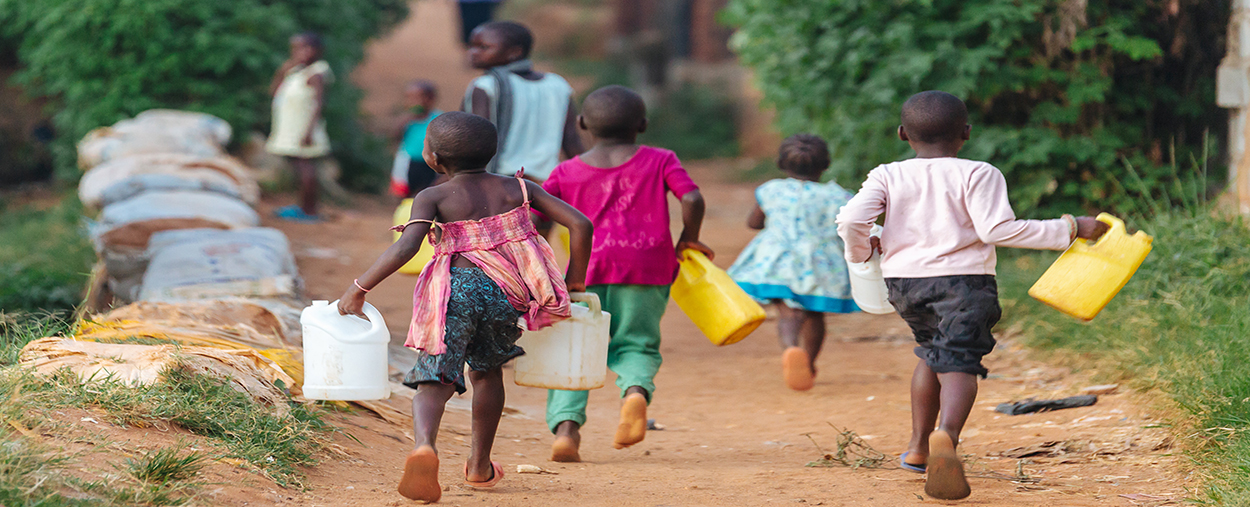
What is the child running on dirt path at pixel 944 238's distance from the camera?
342cm

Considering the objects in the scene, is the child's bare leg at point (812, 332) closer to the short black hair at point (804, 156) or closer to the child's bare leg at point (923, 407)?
the short black hair at point (804, 156)

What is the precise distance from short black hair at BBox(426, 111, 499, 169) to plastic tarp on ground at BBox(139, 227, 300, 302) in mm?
2432

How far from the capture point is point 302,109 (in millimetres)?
9703

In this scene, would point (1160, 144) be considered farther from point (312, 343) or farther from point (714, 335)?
point (312, 343)

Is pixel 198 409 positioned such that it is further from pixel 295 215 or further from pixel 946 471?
pixel 295 215

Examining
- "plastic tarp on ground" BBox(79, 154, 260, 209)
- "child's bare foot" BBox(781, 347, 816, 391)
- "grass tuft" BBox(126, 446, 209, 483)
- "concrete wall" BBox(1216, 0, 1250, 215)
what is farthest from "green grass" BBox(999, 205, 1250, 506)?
"plastic tarp on ground" BBox(79, 154, 260, 209)

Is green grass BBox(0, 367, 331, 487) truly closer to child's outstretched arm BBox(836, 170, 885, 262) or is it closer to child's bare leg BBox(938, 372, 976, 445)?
child's outstretched arm BBox(836, 170, 885, 262)

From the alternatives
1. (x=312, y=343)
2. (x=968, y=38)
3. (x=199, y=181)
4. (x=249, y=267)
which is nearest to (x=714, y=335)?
(x=312, y=343)

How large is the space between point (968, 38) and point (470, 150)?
4.44 m

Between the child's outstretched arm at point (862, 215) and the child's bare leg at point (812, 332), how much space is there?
1753 mm

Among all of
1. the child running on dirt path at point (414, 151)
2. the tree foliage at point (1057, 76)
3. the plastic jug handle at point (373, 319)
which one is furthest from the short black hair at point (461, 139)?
the child running on dirt path at point (414, 151)

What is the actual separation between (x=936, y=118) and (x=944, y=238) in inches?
15.0

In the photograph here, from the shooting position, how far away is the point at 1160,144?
697 cm

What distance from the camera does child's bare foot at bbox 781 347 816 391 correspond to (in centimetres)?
519
